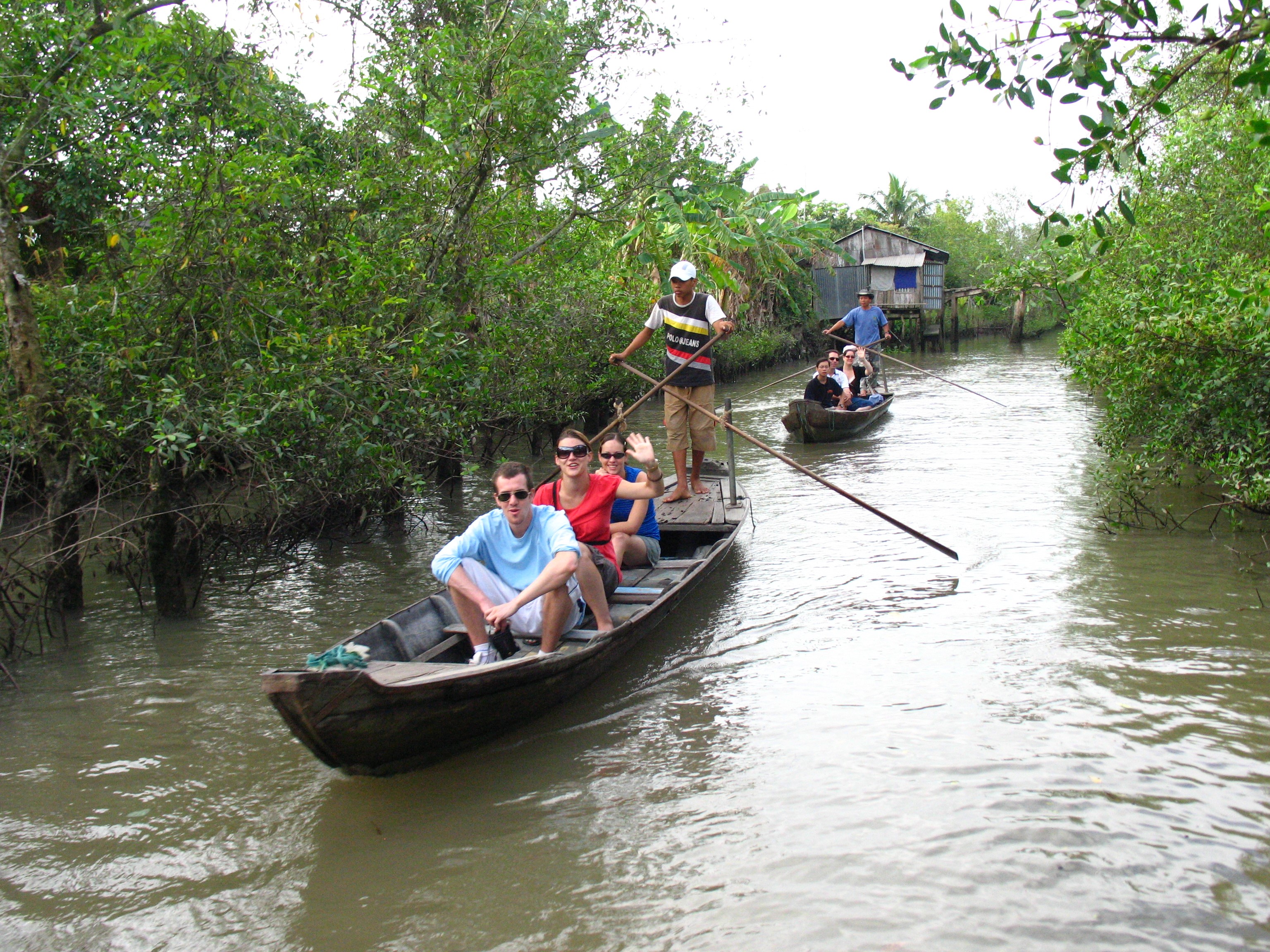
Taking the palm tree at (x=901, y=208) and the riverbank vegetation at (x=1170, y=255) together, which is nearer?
the riverbank vegetation at (x=1170, y=255)

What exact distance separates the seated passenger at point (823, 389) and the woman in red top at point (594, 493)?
7807mm

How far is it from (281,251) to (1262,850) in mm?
6586

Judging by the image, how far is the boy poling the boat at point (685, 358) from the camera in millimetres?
7512

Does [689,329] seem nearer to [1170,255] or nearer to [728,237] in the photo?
[1170,255]

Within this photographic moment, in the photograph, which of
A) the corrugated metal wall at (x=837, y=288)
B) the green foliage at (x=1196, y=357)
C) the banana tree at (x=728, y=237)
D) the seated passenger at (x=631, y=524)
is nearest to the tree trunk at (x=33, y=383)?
the seated passenger at (x=631, y=524)

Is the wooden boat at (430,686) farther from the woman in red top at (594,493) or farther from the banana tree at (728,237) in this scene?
the banana tree at (728,237)

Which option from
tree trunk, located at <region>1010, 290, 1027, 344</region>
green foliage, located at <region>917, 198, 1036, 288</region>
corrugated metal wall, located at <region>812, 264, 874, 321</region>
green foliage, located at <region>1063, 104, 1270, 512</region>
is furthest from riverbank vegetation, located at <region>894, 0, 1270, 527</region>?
green foliage, located at <region>917, 198, 1036, 288</region>

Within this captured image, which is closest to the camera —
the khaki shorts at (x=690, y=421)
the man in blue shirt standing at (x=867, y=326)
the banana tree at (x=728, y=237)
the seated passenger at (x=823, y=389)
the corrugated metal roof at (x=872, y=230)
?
the khaki shorts at (x=690, y=421)

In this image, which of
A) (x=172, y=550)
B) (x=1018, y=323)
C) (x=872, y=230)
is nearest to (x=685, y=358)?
(x=172, y=550)

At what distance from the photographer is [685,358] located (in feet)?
25.3

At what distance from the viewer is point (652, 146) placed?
10.2 meters

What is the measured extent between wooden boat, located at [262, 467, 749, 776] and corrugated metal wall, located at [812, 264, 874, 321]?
1030 inches

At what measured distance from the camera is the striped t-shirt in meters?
7.59

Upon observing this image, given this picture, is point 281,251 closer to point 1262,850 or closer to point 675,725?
point 675,725
